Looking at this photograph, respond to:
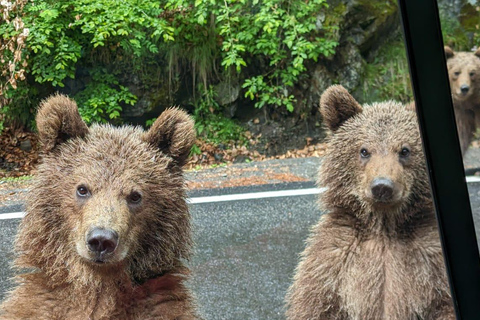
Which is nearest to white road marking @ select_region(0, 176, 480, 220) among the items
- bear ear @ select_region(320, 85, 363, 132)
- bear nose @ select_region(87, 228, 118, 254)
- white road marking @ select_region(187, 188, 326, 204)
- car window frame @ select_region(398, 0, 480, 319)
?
white road marking @ select_region(187, 188, 326, 204)

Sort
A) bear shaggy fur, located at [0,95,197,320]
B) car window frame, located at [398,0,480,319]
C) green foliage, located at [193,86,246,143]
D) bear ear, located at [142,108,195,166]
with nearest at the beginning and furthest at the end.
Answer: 1. car window frame, located at [398,0,480,319]
2. bear shaggy fur, located at [0,95,197,320]
3. bear ear, located at [142,108,195,166]
4. green foliage, located at [193,86,246,143]

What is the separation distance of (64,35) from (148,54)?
29 cm

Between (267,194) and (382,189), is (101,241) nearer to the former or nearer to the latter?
(267,194)

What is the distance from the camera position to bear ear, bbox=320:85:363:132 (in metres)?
1.95

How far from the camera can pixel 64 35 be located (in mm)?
1802

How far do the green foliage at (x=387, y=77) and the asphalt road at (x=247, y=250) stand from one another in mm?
433

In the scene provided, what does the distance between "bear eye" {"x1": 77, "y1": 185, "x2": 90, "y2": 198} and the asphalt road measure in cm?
37

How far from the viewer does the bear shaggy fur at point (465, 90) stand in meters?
1.62

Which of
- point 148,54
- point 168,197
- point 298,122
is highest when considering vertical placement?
point 148,54

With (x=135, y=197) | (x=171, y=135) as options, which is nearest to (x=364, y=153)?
(x=171, y=135)

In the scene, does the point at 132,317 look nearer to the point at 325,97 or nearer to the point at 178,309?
the point at 178,309

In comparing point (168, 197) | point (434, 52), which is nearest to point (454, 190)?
point (434, 52)

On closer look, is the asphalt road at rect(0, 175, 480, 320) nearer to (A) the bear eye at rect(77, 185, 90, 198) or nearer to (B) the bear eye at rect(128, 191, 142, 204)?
(B) the bear eye at rect(128, 191, 142, 204)

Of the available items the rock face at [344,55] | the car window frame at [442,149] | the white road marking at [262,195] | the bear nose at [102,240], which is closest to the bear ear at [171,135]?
the rock face at [344,55]
